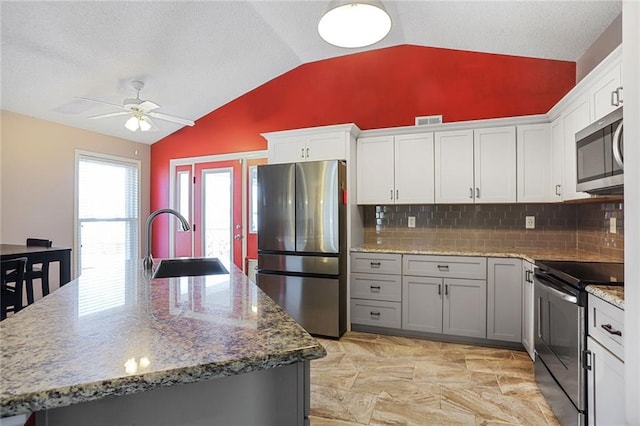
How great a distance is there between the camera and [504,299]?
119 inches

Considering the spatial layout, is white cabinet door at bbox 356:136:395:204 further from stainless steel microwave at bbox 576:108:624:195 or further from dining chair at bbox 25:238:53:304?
dining chair at bbox 25:238:53:304

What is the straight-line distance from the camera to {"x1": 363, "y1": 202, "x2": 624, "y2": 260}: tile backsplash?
316cm

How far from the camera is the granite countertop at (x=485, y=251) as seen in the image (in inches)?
114

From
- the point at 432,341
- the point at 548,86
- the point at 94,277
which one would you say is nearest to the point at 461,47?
the point at 548,86

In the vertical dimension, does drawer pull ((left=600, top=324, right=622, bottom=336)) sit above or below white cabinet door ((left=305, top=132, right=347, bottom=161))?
below

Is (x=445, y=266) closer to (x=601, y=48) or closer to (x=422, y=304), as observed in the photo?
(x=422, y=304)

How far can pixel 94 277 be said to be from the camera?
1.70 m

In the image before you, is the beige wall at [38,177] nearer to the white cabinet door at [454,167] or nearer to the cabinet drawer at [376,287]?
the cabinet drawer at [376,287]

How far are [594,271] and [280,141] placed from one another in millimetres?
2984

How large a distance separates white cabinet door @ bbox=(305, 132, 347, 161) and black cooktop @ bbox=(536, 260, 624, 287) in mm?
2028

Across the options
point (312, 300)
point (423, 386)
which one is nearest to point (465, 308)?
point (423, 386)

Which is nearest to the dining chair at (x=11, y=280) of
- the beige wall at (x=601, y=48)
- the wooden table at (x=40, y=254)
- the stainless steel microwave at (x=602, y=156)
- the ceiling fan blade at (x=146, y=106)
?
the wooden table at (x=40, y=254)

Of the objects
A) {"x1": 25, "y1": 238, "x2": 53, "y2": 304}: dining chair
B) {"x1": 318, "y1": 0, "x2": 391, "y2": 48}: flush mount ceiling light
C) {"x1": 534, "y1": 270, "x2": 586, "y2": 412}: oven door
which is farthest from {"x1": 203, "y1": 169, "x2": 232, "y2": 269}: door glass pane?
{"x1": 534, "y1": 270, "x2": 586, "y2": 412}: oven door

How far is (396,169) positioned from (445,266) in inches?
43.1
